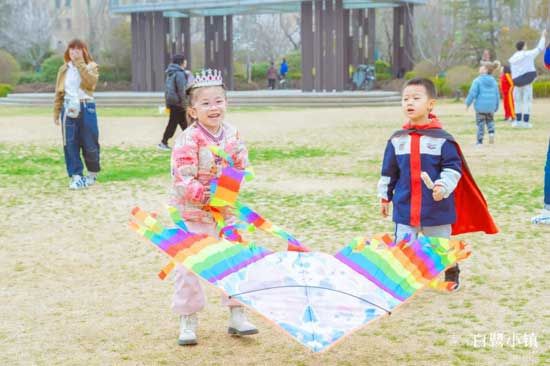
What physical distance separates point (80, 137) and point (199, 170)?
609 cm

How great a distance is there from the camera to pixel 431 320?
488 cm

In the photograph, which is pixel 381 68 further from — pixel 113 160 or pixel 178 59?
pixel 113 160

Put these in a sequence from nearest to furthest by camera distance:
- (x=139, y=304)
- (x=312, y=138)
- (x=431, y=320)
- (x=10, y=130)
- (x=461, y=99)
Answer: (x=431, y=320)
(x=139, y=304)
(x=312, y=138)
(x=10, y=130)
(x=461, y=99)

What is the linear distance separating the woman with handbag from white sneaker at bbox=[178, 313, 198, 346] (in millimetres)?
5858

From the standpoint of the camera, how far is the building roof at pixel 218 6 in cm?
3562

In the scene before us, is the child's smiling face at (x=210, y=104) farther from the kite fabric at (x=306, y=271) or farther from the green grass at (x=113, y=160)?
the green grass at (x=113, y=160)

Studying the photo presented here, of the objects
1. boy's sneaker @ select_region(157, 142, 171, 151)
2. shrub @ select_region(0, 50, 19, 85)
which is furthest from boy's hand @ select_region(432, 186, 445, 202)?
shrub @ select_region(0, 50, 19, 85)

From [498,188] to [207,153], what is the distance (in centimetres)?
610

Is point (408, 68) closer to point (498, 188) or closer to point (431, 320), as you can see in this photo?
point (498, 188)

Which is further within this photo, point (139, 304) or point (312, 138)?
point (312, 138)

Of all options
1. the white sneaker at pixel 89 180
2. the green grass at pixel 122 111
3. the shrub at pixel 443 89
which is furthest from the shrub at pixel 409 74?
the white sneaker at pixel 89 180

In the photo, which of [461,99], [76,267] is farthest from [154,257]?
[461,99]

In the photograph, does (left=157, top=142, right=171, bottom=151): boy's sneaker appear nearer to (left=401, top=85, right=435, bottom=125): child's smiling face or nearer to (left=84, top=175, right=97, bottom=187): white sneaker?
(left=84, top=175, right=97, bottom=187): white sneaker

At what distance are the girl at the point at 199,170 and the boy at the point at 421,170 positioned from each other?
3.59ft
